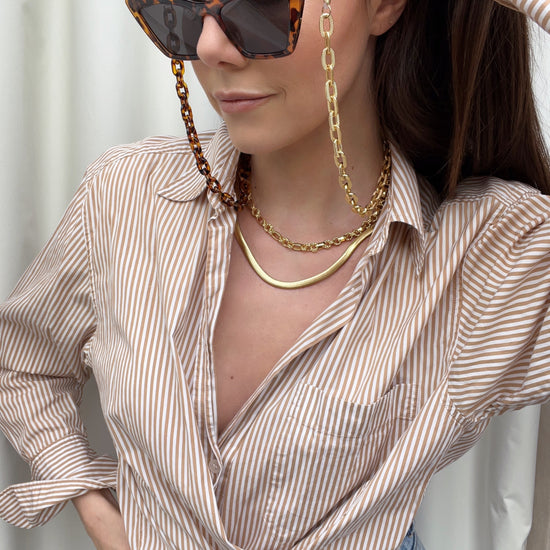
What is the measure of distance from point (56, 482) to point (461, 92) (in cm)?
79

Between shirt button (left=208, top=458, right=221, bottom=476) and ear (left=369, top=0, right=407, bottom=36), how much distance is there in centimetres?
58

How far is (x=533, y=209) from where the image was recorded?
3.34 ft

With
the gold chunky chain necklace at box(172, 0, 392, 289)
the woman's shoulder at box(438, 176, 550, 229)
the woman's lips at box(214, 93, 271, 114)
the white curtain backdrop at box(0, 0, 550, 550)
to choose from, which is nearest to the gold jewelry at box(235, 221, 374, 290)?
the gold chunky chain necklace at box(172, 0, 392, 289)

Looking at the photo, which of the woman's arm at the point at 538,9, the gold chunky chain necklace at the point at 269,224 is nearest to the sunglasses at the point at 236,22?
the gold chunky chain necklace at the point at 269,224

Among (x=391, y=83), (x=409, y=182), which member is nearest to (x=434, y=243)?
(x=409, y=182)

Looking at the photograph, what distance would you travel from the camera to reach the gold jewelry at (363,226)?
1.10 meters

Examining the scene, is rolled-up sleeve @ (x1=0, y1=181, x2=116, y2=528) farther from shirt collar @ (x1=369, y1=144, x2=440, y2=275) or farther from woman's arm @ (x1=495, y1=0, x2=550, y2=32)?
woman's arm @ (x1=495, y1=0, x2=550, y2=32)

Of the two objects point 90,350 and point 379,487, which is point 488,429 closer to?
point 379,487

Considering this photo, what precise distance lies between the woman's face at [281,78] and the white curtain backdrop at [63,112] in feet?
1.28

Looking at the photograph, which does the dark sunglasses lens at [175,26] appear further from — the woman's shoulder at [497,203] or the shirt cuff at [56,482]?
the shirt cuff at [56,482]

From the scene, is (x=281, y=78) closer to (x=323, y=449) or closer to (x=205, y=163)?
(x=205, y=163)

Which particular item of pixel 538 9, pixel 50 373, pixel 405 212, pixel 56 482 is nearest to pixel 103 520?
pixel 56 482

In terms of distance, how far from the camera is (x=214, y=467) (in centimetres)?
102

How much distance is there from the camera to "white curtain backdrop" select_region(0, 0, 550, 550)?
4.07 ft
